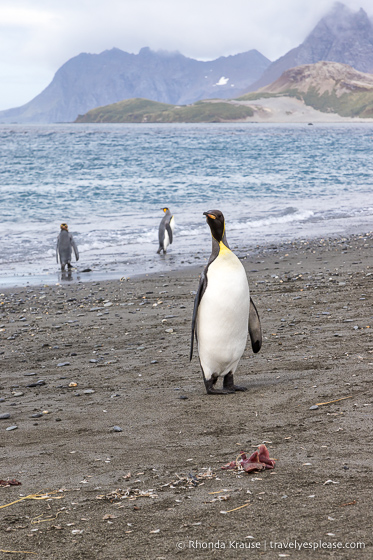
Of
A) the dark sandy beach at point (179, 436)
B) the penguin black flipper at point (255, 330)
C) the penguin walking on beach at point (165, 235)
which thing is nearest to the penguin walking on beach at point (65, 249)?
the penguin walking on beach at point (165, 235)

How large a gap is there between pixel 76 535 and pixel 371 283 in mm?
6308

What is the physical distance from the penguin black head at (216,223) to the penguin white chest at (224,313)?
0.10 metres

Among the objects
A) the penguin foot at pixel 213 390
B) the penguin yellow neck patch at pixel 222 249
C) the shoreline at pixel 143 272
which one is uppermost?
the penguin yellow neck patch at pixel 222 249

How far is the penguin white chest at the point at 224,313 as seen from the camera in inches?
192

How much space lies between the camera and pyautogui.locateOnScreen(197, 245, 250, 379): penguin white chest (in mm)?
4875

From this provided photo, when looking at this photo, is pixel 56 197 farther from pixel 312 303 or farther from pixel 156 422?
pixel 156 422

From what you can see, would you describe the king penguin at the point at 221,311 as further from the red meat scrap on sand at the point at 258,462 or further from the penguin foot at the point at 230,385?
the red meat scrap on sand at the point at 258,462

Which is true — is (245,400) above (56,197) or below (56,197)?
below

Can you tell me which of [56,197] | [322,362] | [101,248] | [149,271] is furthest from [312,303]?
[56,197]

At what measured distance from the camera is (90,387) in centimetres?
529

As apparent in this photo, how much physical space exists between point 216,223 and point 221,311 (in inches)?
26.7

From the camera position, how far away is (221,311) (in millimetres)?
4895

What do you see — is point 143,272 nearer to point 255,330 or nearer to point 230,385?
point 255,330

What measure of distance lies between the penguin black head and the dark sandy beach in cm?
119
